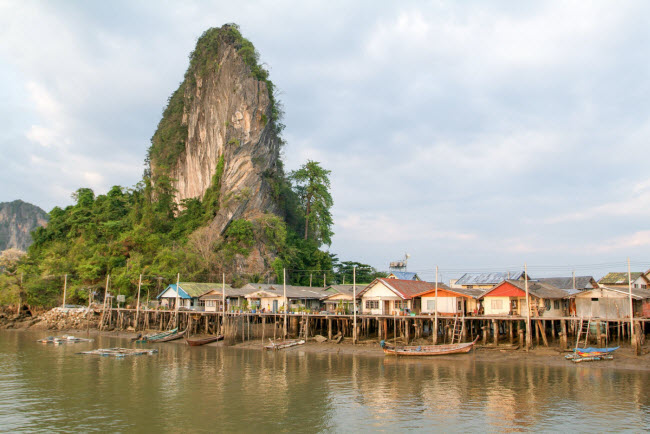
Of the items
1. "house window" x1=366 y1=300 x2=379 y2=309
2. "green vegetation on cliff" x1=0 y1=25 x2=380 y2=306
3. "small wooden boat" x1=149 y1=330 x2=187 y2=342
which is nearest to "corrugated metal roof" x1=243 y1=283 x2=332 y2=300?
"house window" x1=366 y1=300 x2=379 y2=309

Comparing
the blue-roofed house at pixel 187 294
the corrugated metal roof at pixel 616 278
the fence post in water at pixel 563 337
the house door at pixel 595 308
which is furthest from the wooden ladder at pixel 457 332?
the blue-roofed house at pixel 187 294

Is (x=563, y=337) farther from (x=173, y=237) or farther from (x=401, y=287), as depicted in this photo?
(x=173, y=237)

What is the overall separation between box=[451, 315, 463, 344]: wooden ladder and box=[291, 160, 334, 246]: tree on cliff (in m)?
35.8

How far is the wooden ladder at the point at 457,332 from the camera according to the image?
3338cm

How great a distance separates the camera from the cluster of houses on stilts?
32562mm

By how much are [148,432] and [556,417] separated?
1519 cm

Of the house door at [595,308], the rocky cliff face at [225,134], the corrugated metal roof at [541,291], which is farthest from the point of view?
the rocky cliff face at [225,134]

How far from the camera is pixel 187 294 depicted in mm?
48969

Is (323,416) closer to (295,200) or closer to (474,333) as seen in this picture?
(474,333)

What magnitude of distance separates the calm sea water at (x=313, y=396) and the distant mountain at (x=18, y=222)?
367 ft

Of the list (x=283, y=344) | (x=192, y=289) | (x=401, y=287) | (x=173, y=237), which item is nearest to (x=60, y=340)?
(x=192, y=289)

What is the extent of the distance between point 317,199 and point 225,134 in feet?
54.0

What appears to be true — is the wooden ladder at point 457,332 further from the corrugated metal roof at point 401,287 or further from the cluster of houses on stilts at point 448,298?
the corrugated metal roof at point 401,287

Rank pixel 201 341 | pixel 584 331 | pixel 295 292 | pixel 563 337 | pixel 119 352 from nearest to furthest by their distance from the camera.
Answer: pixel 563 337, pixel 584 331, pixel 119 352, pixel 201 341, pixel 295 292
